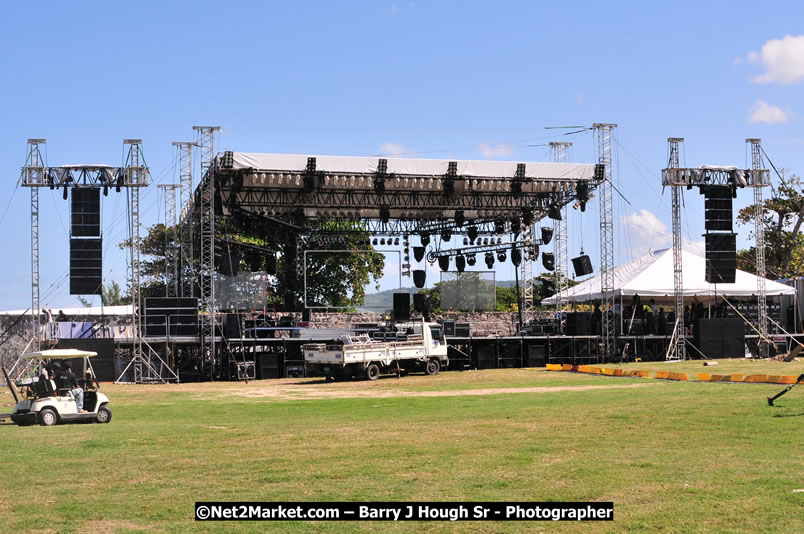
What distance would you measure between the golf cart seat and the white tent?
28901 mm

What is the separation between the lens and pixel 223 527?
27.0 feet

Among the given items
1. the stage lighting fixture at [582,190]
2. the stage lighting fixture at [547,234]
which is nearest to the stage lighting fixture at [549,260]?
the stage lighting fixture at [547,234]

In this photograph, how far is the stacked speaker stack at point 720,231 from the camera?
39.8 metres

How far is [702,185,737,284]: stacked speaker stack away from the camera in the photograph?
39844mm

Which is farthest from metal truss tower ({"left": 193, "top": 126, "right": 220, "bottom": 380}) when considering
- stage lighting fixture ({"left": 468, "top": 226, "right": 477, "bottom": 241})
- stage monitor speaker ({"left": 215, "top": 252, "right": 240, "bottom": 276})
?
stage lighting fixture ({"left": 468, "top": 226, "right": 477, "bottom": 241})

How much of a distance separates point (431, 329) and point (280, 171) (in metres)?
8.87

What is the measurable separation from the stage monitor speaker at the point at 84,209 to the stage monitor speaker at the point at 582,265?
22174mm

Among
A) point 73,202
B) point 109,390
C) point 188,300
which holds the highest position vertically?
point 73,202

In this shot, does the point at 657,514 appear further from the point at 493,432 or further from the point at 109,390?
the point at 109,390

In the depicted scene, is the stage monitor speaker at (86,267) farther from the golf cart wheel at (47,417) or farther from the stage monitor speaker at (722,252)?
the stage monitor speaker at (722,252)

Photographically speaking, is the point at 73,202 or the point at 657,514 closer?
the point at 657,514

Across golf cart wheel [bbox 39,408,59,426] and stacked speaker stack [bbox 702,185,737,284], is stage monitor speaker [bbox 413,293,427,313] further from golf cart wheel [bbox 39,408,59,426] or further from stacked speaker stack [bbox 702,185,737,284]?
golf cart wheel [bbox 39,408,59,426]

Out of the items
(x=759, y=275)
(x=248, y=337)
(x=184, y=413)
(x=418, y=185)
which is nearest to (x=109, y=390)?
(x=248, y=337)

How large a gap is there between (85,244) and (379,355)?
39.8 feet
